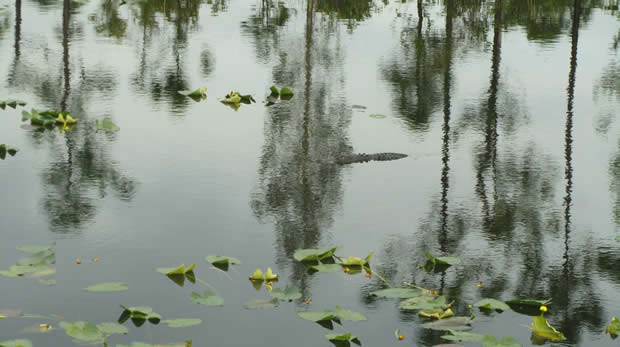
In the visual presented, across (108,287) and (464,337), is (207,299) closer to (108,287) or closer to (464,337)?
(108,287)

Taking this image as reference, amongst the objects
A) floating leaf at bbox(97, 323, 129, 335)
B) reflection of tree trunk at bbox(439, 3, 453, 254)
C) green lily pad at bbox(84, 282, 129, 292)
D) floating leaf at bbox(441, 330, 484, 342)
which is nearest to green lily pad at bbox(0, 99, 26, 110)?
reflection of tree trunk at bbox(439, 3, 453, 254)

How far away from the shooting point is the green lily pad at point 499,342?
4.92 meters

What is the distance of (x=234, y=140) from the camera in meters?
10.0

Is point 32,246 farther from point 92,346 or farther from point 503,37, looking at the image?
point 503,37

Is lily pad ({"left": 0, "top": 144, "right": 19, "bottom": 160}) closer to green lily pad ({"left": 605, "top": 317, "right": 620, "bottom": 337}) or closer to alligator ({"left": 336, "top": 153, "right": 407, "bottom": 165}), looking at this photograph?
alligator ({"left": 336, "top": 153, "right": 407, "bottom": 165})

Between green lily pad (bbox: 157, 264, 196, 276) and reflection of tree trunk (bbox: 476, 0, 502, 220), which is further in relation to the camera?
reflection of tree trunk (bbox: 476, 0, 502, 220)

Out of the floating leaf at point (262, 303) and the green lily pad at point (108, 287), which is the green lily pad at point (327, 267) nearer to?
the floating leaf at point (262, 303)

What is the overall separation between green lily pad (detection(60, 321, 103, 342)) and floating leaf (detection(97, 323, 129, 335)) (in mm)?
42

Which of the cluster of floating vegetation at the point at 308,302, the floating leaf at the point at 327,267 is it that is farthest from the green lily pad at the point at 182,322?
the floating leaf at the point at 327,267

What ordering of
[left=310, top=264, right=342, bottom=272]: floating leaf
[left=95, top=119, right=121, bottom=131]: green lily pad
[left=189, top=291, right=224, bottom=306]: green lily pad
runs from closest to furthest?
1. [left=189, top=291, right=224, bottom=306]: green lily pad
2. [left=310, top=264, right=342, bottom=272]: floating leaf
3. [left=95, top=119, right=121, bottom=131]: green lily pad

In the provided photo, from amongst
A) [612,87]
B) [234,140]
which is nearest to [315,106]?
[234,140]

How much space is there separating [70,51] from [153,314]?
36.2ft

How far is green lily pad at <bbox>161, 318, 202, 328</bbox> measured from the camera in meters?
5.07

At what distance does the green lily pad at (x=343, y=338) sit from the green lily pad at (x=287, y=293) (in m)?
0.62
